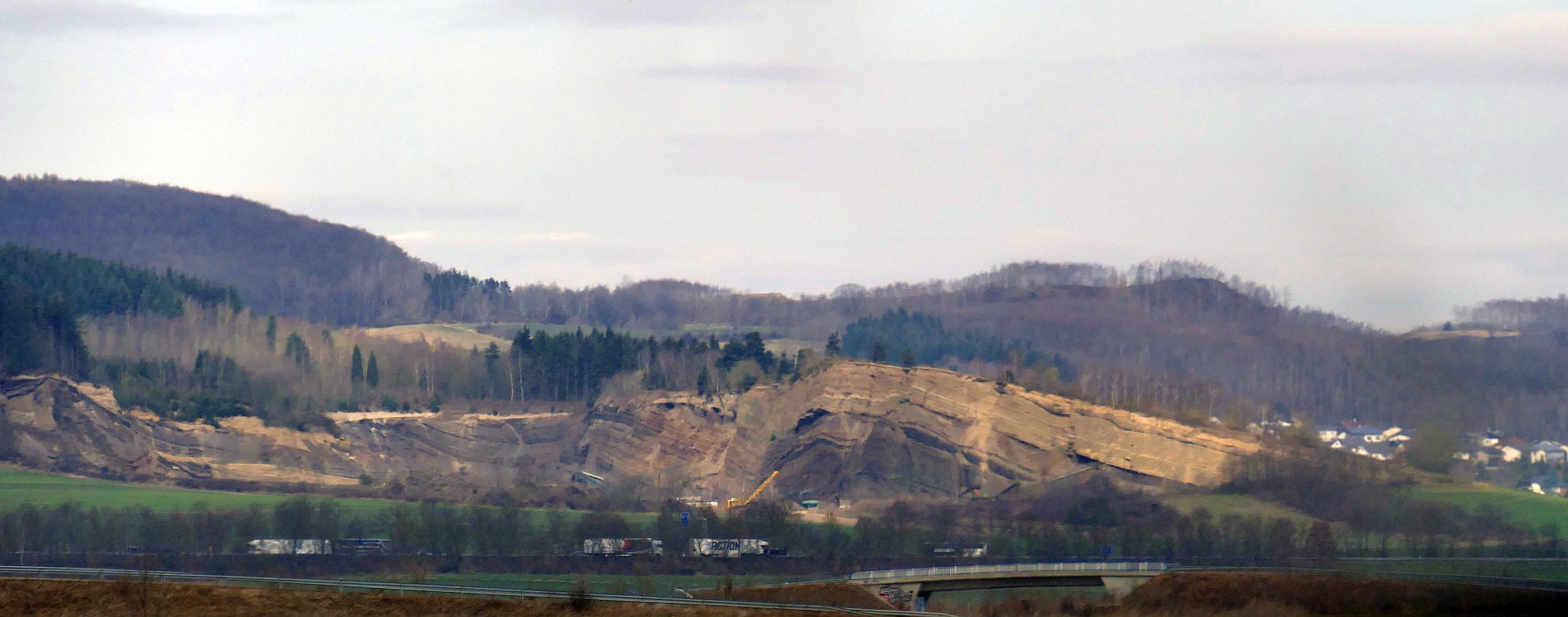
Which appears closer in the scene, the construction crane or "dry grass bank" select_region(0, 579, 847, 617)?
"dry grass bank" select_region(0, 579, 847, 617)

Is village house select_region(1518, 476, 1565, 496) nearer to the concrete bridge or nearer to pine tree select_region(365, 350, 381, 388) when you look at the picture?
the concrete bridge

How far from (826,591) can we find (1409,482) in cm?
3292

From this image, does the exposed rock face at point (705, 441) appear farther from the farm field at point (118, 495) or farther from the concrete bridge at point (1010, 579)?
the concrete bridge at point (1010, 579)

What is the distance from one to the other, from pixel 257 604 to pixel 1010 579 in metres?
32.1

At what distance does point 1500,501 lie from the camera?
89.6 m

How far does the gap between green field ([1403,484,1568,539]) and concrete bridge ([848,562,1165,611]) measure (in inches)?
737

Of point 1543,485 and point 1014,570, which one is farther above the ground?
point 1543,485

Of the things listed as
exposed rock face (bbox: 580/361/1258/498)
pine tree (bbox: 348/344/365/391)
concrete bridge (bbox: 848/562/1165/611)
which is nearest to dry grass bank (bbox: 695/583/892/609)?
concrete bridge (bbox: 848/562/1165/611)

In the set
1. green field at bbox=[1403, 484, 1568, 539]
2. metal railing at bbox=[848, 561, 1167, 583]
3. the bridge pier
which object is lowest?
the bridge pier

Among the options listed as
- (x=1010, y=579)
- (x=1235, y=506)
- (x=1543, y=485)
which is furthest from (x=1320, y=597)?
(x=1235, y=506)

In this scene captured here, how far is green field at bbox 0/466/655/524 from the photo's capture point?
11738cm

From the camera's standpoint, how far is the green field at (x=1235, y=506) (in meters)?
101

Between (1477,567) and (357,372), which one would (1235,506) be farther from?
(357,372)

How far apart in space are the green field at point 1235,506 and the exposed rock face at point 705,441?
24.1 feet
